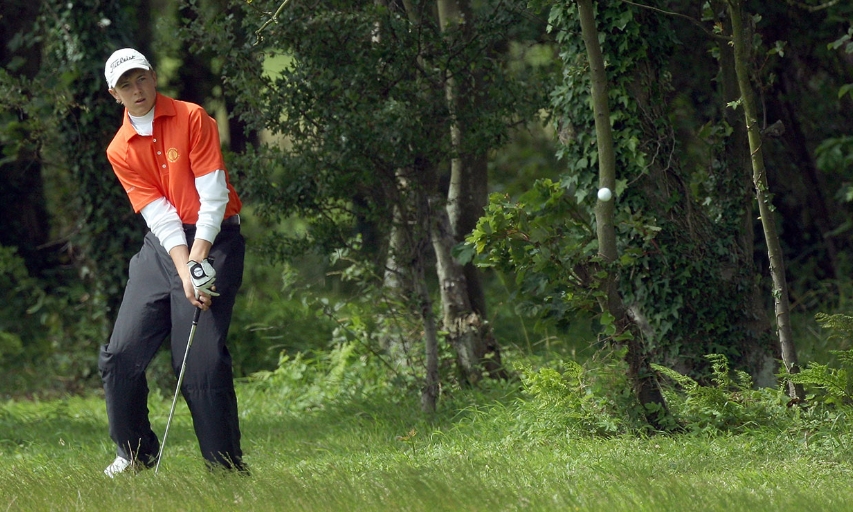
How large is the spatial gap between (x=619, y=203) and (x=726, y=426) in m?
1.62

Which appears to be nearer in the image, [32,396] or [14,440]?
[14,440]

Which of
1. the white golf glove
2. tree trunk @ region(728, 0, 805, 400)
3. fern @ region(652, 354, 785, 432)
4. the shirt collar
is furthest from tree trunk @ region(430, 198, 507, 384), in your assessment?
the white golf glove

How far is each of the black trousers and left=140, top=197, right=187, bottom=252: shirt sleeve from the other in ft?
0.33

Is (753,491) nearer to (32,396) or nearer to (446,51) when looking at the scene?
(446,51)

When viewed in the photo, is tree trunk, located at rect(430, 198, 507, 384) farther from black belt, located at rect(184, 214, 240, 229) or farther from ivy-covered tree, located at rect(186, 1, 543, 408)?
black belt, located at rect(184, 214, 240, 229)

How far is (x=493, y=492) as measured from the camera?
4.27m

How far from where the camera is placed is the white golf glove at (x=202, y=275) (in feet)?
15.9

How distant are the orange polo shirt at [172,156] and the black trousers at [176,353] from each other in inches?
8.4

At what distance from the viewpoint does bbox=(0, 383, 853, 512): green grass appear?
421cm

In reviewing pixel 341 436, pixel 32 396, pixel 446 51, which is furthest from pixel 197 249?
pixel 32 396

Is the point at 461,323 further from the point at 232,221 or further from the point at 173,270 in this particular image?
the point at 173,270

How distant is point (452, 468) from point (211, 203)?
1.76 meters

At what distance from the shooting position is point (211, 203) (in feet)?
16.6

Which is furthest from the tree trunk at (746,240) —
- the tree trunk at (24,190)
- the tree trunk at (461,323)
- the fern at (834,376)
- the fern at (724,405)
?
the tree trunk at (24,190)
